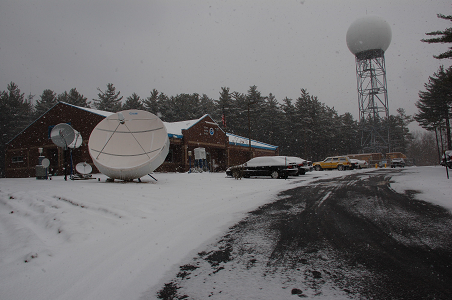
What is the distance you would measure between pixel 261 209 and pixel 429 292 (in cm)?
483

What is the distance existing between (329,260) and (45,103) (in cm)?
6078

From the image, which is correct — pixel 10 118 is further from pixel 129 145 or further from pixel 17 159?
pixel 129 145

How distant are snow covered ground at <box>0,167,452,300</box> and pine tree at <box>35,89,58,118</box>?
5105 centimetres

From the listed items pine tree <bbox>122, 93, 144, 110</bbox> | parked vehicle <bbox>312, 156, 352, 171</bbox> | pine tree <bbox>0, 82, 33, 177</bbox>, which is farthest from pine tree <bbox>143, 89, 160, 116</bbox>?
parked vehicle <bbox>312, 156, 352, 171</bbox>

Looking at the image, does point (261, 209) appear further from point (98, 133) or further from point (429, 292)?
point (98, 133)

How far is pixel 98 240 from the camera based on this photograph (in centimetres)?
461

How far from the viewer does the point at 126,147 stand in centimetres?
1425

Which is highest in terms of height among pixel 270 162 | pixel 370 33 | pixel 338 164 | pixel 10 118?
pixel 370 33

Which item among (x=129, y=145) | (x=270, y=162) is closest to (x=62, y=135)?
(x=129, y=145)

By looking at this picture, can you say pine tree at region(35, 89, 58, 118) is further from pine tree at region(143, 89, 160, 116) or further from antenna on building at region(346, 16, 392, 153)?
antenna on building at region(346, 16, 392, 153)

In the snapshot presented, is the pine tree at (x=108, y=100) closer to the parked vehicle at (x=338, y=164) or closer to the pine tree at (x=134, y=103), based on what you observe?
the pine tree at (x=134, y=103)

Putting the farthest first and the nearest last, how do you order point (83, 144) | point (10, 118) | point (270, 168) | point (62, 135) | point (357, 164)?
point (10, 118) < point (357, 164) < point (83, 144) < point (270, 168) < point (62, 135)

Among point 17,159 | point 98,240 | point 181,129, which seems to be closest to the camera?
point 98,240

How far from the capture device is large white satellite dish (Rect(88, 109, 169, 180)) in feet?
44.1
